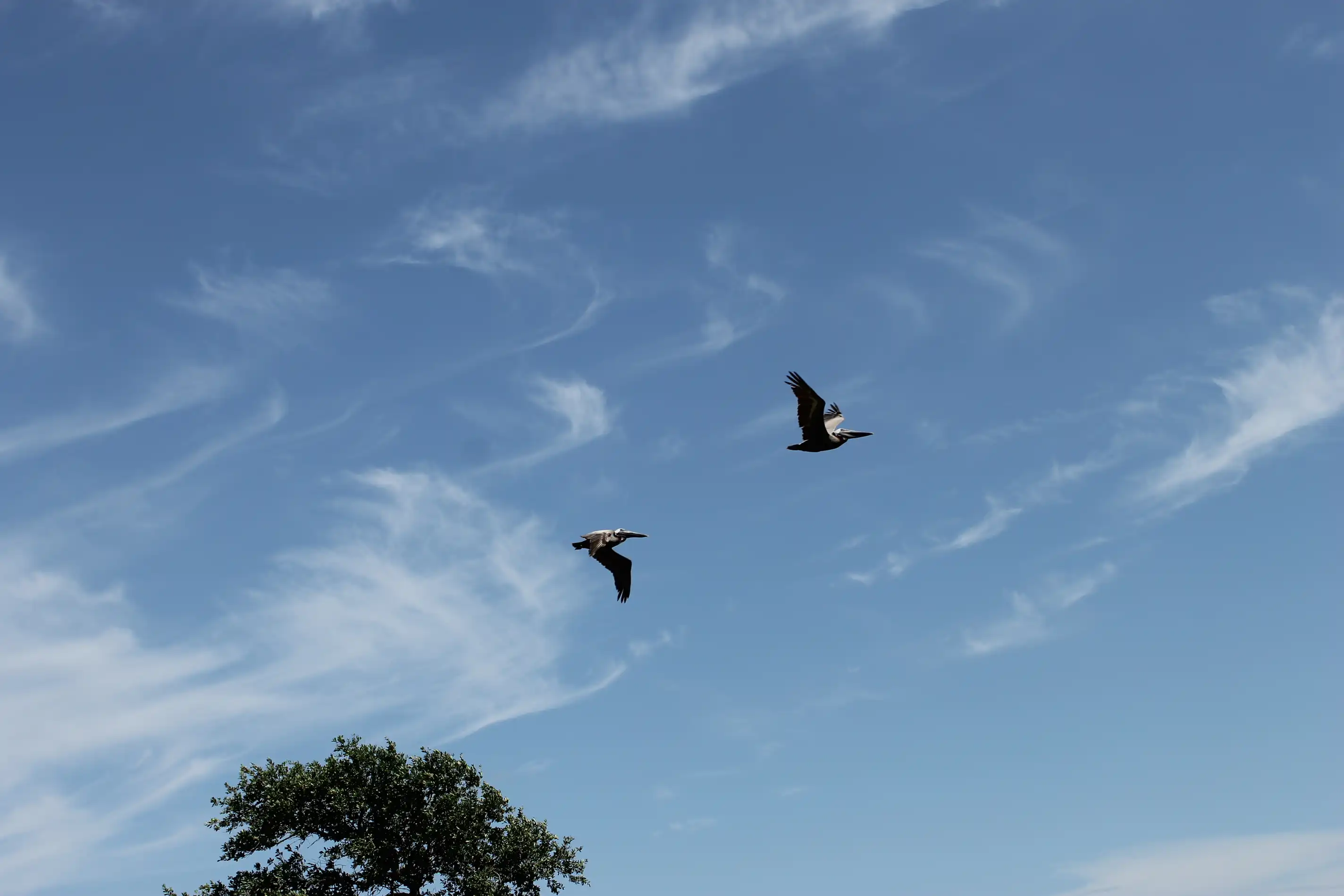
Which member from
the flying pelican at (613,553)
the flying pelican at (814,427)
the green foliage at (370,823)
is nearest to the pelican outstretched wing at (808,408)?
the flying pelican at (814,427)

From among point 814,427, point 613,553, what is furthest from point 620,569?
point 814,427

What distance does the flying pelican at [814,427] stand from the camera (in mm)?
26000

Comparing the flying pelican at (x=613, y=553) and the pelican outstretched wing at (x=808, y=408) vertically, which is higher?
the pelican outstretched wing at (x=808, y=408)

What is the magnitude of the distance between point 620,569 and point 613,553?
57 centimetres

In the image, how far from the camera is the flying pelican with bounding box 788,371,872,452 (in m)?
26.0

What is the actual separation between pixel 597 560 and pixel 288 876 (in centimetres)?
2101

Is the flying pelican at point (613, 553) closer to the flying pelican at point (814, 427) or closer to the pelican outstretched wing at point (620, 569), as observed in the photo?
the pelican outstretched wing at point (620, 569)

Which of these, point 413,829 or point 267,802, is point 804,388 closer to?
point 413,829

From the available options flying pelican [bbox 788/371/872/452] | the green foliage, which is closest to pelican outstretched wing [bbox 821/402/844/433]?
flying pelican [bbox 788/371/872/452]

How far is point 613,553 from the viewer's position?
2495 centimetres

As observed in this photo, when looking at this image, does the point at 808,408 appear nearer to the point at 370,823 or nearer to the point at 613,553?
the point at 613,553

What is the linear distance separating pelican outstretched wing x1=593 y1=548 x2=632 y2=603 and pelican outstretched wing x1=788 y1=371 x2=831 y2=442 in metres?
5.45

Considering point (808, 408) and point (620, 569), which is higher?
point (808, 408)

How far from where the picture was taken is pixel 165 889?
3600 cm
